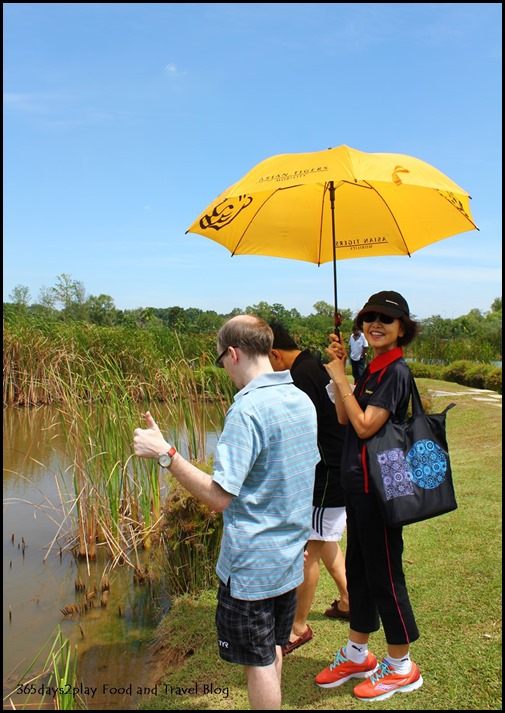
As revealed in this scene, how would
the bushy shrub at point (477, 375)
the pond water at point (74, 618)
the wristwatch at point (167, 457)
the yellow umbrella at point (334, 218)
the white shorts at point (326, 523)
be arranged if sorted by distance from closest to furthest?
the wristwatch at point (167, 457)
the white shorts at point (326, 523)
the yellow umbrella at point (334, 218)
the pond water at point (74, 618)
the bushy shrub at point (477, 375)

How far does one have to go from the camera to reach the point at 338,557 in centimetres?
301

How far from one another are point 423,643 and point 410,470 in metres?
1.23

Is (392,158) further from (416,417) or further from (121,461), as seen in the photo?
(121,461)

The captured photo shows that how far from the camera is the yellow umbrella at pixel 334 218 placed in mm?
3086

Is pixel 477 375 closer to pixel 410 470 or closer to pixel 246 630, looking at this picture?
pixel 410 470

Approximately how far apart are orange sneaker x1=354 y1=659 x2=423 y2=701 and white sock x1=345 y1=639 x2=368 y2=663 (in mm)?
98

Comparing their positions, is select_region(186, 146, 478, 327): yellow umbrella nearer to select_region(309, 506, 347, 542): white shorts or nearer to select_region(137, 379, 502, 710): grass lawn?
select_region(309, 506, 347, 542): white shorts

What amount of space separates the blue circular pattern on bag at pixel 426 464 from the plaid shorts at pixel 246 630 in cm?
76

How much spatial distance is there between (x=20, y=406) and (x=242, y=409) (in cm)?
1102

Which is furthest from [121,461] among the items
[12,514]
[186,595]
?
[12,514]

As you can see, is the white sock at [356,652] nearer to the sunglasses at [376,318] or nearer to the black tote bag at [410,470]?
the black tote bag at [410,470]

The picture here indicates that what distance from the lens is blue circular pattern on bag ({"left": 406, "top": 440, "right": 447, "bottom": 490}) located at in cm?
224

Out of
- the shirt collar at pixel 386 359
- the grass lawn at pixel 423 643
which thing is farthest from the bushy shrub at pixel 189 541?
the shirt collar at pixel 386 359

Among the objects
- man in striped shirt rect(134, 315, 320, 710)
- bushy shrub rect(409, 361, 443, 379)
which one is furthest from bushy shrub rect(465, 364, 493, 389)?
man in striped shirt rect(134, 315, 320, 710)
